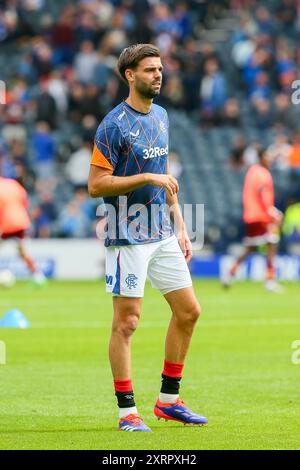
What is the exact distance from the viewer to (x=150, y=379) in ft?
36.9

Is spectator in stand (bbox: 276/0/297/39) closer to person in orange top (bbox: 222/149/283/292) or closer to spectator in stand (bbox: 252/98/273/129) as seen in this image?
spectator in stand (bbox: 252/98/273/129)

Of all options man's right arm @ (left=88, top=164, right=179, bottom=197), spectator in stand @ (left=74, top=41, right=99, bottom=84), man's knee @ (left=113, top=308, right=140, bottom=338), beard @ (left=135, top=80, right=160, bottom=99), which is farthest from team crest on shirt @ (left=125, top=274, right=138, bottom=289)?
spectator in stand @ (left=74, top=41, right=99, bottom=84)

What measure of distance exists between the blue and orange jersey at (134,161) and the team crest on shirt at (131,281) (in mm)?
248

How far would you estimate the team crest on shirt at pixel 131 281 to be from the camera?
8500 mm

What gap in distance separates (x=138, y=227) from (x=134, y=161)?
0.48 metres

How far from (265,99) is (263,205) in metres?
7.31

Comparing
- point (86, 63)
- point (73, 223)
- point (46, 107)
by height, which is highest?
point (86, 63)

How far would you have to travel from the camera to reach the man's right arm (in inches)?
324

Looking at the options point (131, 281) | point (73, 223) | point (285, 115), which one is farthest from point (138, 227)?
point (285, 115)

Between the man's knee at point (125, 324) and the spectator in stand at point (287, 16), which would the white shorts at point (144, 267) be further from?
the spectator in stand at point (287, 16)

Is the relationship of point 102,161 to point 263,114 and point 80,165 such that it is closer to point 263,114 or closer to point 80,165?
point 80,165

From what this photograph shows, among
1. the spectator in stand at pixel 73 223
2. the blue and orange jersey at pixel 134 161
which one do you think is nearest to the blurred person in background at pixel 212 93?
the spectator in stand at pixel 73 223

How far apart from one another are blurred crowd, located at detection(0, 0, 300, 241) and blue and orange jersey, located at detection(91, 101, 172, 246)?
62.5 feet

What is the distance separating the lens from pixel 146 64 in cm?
854
